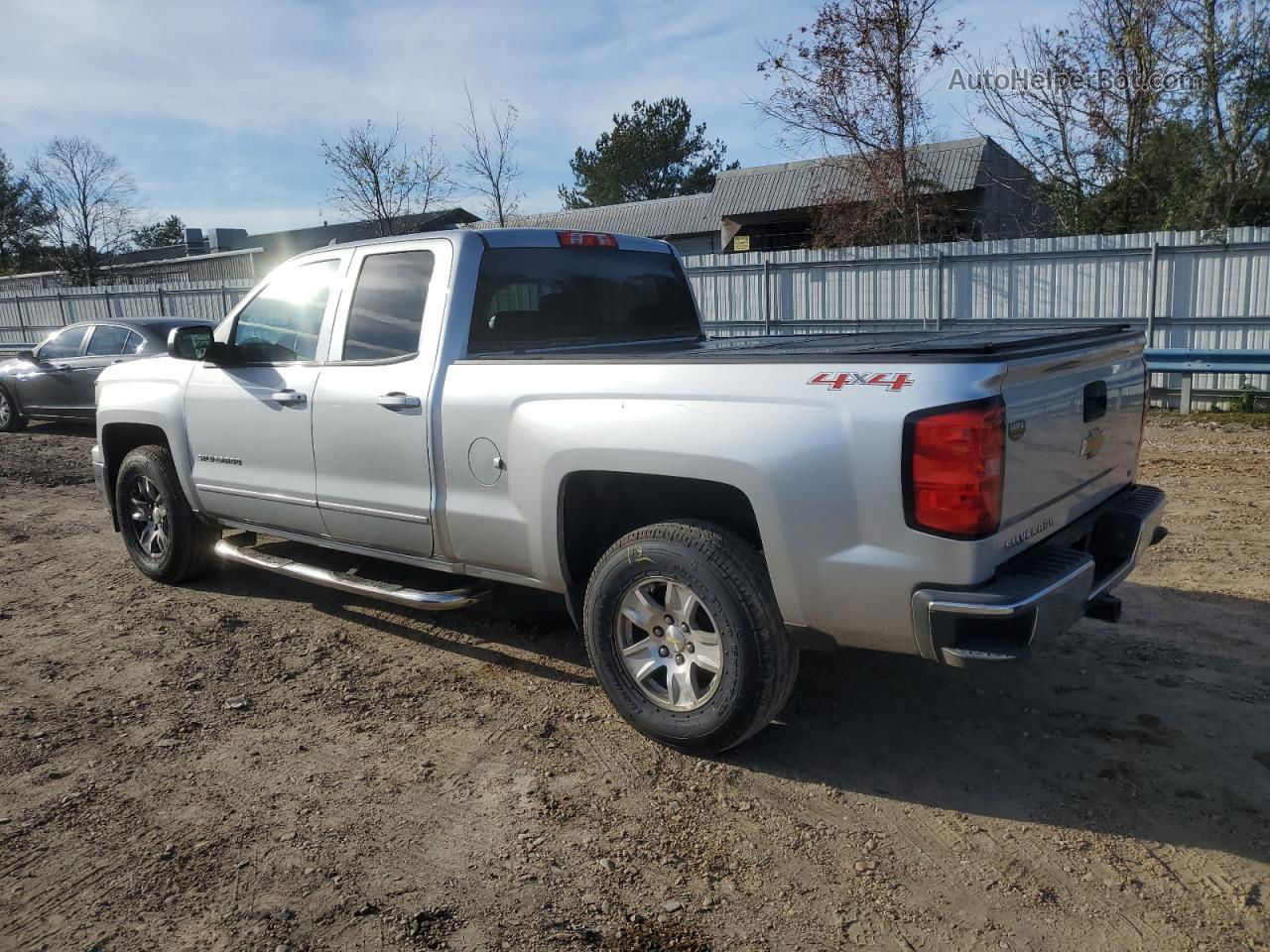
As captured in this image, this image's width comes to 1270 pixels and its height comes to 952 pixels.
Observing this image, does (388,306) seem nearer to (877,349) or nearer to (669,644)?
(669,644)

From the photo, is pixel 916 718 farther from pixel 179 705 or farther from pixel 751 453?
pixel 179 705

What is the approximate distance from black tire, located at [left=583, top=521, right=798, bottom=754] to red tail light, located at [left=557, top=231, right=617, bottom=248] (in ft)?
6.01

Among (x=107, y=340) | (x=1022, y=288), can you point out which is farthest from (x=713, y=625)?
(x=1022, y=288)

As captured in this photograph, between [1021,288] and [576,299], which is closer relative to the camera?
[576,299]

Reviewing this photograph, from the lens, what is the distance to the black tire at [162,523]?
5.79 m

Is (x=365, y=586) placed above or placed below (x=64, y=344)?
below

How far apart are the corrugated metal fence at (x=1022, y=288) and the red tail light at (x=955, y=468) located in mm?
9677

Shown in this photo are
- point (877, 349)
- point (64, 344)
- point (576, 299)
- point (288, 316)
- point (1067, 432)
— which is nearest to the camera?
point (877, 349)

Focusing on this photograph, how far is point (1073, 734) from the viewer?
3.76m

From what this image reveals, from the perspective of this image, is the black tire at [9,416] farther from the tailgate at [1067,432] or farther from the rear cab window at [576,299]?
the tailgate at [1067,432]

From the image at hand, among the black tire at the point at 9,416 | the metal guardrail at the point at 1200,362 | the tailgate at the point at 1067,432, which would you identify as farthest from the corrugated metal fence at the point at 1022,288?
the black tire at the point at 9,416

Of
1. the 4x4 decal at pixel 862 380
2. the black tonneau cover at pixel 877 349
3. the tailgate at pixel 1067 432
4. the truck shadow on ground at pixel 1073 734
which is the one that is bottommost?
the truck shadow on ground at pixel 1073 734

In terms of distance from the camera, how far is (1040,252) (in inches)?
529

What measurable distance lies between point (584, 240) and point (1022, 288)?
416 inches
